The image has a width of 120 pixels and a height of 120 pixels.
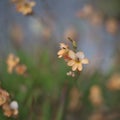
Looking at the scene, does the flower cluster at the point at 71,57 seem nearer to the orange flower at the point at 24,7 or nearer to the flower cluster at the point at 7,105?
the flower cluster at the point at 7,105

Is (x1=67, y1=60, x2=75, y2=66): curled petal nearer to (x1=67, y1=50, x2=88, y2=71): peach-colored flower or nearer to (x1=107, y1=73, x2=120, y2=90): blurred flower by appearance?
(x1=67, y1=50, x2=88, y2=71): peach-colored flower

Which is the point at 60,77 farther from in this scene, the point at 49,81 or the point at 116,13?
the point at 116,13

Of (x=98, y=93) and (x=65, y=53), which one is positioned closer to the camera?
(x=65, y=53)

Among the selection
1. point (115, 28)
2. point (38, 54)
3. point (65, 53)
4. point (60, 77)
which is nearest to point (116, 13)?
point (115, 28)

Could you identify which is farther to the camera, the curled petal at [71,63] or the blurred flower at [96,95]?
the blurred flower at [96,95]

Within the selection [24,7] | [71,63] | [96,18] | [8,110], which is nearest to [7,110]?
[8,110]

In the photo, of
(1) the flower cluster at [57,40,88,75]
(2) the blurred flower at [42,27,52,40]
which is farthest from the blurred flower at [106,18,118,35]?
(1) the flower cluster at [57,40,88,75]

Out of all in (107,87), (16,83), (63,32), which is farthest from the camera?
(63,32)

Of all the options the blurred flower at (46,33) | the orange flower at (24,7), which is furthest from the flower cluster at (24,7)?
the blurred flower at (46,33)
